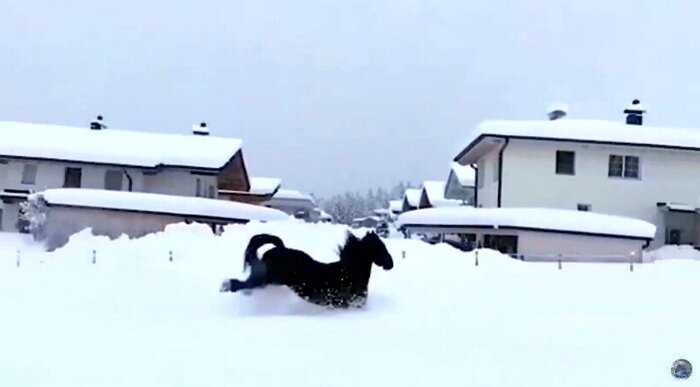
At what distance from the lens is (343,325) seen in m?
10.9

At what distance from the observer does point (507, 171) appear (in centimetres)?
2570

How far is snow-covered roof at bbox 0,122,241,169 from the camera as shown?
3078 centimetres

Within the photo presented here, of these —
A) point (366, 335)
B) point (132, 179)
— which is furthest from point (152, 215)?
point (366, 335)

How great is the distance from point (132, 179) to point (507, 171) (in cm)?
1500

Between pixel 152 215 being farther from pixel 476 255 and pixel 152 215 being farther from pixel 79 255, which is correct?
pixel 476 255

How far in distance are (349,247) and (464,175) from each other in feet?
97.3

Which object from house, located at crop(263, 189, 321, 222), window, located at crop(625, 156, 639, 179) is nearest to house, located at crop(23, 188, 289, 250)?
window, located at crop(625, 156, 639, 179)

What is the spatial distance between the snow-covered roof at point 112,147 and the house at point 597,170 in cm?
1178

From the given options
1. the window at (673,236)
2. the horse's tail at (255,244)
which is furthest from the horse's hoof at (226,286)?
the window at (673,236)

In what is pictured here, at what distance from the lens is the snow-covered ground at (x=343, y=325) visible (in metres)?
8.24

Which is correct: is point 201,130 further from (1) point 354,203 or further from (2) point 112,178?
(1) point 354,203

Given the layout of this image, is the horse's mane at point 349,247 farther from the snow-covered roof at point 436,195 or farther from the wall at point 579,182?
the snow-covered roof at point 436,195

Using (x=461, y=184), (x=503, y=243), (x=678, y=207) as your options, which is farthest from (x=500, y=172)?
(x=461, y=184)

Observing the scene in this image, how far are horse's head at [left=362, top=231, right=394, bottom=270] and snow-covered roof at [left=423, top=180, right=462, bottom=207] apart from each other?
3219 cm
